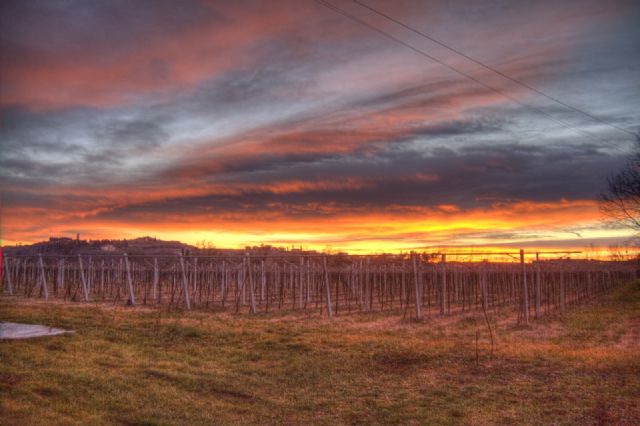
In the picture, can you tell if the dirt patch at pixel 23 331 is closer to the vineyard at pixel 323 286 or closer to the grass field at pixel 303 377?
the grass field at pixel 303 377

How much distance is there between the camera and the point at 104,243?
9488 centimetres

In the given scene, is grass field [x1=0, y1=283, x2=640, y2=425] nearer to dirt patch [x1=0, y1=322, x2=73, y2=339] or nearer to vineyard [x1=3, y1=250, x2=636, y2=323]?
dirt patch [x1=0, y1=322, x2=73, y2=339]

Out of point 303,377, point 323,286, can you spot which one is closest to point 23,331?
point 303,377

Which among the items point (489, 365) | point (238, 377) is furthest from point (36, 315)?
point (489, 365)

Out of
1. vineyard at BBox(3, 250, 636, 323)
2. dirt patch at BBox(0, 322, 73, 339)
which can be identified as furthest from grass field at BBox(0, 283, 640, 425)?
vineyard at BBox(3, 250, 636, 323)

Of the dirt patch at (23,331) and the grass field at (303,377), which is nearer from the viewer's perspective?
the grass field at (303,377)

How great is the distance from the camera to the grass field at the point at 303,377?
828 centimetres

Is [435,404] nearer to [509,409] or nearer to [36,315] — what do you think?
[509,409]

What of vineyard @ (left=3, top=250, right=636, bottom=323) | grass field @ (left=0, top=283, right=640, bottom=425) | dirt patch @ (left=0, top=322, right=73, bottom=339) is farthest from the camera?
vineyard @ (left=3, top=250, right=636, bottom=323)

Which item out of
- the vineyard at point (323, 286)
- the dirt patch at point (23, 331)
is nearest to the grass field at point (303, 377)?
the dirt patch at point (23, 331)

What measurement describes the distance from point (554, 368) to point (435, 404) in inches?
162

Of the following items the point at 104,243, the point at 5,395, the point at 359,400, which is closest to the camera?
the point at 5,395

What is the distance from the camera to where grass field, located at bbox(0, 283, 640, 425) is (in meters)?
8.28

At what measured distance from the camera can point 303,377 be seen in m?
11.0
